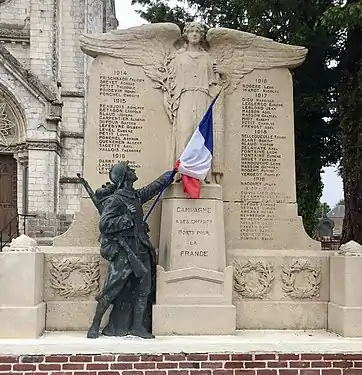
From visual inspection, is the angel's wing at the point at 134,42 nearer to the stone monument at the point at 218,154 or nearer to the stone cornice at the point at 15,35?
the stone monument at the point at 218,154

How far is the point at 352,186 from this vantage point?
13.4m

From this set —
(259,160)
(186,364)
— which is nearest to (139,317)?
(186,364)

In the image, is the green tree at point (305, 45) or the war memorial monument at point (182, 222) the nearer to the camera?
the war memorial monument at point (182, 222)

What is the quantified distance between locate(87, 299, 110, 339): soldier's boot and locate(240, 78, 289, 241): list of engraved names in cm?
229

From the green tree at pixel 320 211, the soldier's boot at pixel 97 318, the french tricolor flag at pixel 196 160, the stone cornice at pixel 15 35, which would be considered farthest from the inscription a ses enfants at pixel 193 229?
the stone cornice at pixel 15 35

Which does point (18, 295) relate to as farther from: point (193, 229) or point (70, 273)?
point (193, 229)

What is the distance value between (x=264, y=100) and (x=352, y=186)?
5.39 m

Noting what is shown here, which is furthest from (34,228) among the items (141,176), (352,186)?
(141,176)

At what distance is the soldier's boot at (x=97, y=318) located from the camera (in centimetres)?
741

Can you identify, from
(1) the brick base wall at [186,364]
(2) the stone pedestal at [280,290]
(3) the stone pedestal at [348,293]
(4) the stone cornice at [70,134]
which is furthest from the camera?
(4) the stone cornice at [70,134]

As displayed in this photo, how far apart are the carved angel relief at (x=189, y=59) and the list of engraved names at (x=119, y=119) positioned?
1.06 feet

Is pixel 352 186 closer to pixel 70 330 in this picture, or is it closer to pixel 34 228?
pixel 70 330

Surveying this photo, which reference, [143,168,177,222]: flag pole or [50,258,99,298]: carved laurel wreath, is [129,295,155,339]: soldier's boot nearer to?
[50,258,99,298]: carved laurel wreath

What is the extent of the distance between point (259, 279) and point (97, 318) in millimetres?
2324
